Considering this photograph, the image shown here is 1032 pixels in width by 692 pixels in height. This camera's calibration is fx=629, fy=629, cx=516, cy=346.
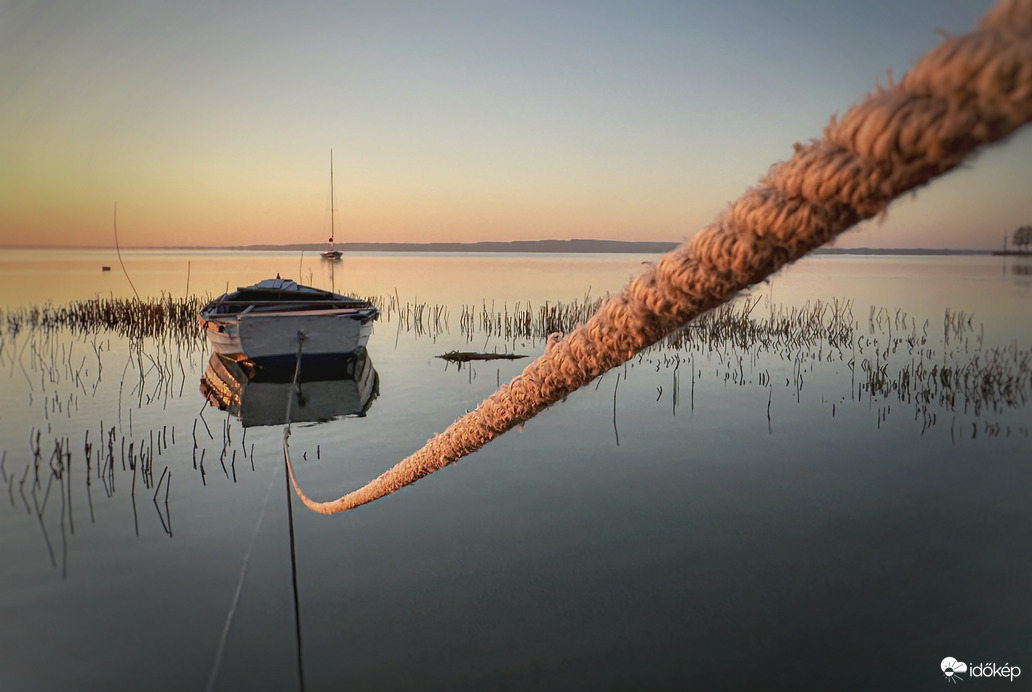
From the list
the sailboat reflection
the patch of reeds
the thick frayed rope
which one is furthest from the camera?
the patch of reeds

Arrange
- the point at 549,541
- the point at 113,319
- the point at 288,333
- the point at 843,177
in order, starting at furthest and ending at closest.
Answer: the point at 113,319
the point at 288,333
the point at 549,541
the point at 843,177

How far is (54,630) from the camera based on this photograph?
396cm

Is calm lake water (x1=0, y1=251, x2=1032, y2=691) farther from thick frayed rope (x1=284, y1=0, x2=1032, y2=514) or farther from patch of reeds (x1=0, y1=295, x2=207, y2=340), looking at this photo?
Result: patch of reeds (x1=0, y1=295, x2=207, y2=340)

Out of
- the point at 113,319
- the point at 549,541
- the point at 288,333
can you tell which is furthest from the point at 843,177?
the point at 113,319

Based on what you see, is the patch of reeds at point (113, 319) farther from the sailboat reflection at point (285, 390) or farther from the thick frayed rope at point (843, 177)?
the thick frayed rope at point (843, 177)

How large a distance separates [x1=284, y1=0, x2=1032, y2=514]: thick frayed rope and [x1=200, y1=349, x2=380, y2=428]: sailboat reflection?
28.8ft

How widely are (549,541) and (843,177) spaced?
490 cm

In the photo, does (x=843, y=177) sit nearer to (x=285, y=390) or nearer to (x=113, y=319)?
(x=285, y=390)

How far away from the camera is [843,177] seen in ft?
2.24

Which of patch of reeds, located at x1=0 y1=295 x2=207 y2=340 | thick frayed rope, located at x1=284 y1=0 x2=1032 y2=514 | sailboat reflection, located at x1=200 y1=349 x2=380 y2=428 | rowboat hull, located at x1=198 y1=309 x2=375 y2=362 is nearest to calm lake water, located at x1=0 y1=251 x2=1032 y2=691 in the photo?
thick frayed rope, located at x1=284 y1=0 x2=1032 y2=514

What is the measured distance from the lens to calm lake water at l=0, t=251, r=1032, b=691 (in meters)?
3.77

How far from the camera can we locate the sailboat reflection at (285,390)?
9578 mm

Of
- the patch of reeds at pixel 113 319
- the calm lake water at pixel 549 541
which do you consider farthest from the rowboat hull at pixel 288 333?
the patch of reeds at pixel 113 319

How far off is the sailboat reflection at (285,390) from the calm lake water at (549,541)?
215 millimetres
